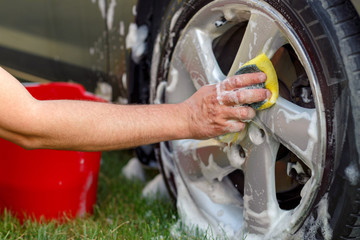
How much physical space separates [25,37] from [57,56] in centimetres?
16

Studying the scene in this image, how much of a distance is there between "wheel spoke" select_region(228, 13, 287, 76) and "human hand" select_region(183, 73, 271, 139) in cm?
8

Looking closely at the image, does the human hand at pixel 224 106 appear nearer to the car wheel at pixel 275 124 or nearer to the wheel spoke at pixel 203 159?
the car wheel at pixel 275 124

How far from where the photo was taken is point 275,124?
135 cm

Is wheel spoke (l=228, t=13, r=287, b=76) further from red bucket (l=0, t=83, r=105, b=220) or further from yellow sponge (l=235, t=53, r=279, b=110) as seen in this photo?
red bucket (l=0, t=83, r=105, b=220)

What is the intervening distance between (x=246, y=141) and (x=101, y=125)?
1.45 ft

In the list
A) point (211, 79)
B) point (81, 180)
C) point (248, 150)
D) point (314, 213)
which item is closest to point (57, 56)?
point (81, 180)

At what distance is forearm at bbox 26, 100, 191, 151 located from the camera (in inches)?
52.9

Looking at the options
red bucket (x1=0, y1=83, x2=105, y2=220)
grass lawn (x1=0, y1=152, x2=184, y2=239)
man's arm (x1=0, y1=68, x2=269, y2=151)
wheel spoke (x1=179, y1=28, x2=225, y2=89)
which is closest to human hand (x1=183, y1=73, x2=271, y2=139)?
man's arm (x1=0, y1=68, x2=269, y2=151)

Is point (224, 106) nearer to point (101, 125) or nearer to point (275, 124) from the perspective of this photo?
point (275, 124)

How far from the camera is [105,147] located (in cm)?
143

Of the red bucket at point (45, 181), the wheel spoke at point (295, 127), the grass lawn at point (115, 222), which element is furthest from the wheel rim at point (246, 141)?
the red bucket at point (45, 181)

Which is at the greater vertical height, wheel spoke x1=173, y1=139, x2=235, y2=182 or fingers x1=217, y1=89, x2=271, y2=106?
fingers x1=217, y1=89, x2=271, y2=106

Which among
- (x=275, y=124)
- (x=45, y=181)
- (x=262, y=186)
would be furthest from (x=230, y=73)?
(x=45, y=181)

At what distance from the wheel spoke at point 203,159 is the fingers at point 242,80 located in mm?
277
